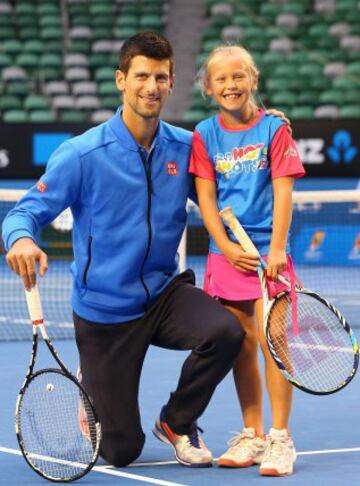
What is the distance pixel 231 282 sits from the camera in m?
5.97

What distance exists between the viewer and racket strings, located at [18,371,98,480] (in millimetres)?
5566

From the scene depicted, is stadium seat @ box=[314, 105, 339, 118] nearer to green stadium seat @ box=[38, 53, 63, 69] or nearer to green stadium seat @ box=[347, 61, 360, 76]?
green stadium seat @ box=[347, 61, 360, 76]

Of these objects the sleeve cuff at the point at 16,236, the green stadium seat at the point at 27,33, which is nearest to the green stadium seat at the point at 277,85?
the green stadium seat at the point at 27,33

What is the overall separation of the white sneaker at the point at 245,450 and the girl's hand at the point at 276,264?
73 cm

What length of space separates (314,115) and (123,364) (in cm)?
1278

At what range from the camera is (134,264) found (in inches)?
232

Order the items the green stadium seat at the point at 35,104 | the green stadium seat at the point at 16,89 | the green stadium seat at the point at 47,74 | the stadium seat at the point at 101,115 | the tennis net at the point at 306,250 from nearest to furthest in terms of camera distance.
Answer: the tennis net at the point at 306,250, the stadium seat at the point at 101,115, the green stadium seat at the point at 35,104, the green stadium seat at the point at 16,89, the green stadium seat at the point at 47,74

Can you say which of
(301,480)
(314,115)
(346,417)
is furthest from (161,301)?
(314,115)

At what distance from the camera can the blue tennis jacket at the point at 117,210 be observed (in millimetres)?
5836

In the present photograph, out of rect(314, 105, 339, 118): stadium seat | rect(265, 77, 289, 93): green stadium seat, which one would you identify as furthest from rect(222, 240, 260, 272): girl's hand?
rect(265, 77, 289, 93): green stadium seat

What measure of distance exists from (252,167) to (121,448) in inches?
50.7

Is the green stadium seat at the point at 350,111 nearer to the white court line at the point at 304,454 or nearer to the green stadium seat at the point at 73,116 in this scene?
the green stadium seat at the point at 73,116

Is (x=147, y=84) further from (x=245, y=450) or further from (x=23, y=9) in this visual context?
(x=23, y=9)

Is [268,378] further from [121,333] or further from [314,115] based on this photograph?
[314,115]
